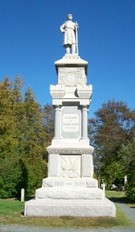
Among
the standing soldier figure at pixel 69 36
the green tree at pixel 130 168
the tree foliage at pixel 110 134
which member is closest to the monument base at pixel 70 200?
the standing soldier figure at pixel 69 36

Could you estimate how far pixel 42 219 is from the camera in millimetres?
14023

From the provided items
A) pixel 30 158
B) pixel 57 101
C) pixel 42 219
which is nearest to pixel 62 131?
pixel 57 101

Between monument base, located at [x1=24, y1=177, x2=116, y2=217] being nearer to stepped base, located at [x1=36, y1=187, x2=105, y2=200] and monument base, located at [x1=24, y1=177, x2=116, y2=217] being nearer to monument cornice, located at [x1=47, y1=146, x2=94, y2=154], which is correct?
stepped base, located at [x1=36, y1=187, x2=105, y2=200]

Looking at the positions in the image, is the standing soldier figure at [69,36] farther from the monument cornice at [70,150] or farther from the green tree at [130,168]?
the green tree at [130,168]

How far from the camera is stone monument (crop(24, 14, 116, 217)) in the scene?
14.8 meters

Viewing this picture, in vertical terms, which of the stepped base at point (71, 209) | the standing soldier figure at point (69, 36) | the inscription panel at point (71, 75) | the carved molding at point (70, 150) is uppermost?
the standing soldier figure at point (69, 36)

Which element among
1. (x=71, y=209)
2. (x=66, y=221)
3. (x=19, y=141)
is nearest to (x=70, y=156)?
(x=71, y=209)

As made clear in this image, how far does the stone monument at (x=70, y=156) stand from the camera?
48.7 feet

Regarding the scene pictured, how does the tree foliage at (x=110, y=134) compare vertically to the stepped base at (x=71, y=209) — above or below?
above

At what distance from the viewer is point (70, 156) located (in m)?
16.7

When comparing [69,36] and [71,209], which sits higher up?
[69,36]

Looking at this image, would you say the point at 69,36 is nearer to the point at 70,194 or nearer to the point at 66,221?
the point at 70,194

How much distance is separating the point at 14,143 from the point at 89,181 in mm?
20357

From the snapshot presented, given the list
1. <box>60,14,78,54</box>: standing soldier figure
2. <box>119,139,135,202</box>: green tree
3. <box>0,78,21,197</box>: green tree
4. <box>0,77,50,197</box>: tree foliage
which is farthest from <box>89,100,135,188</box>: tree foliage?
<box>60,14,78,54</box>: standing soldier figure
